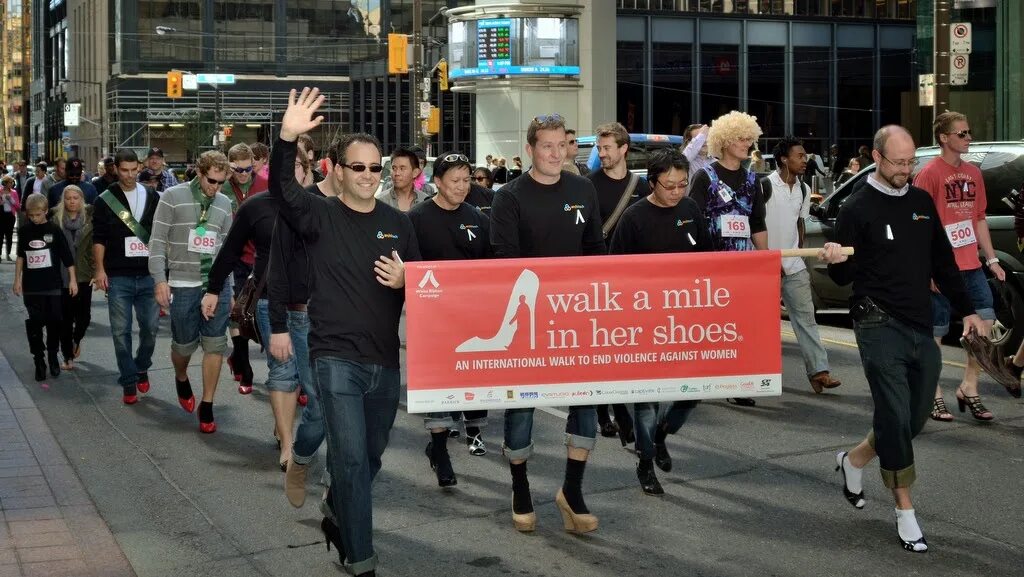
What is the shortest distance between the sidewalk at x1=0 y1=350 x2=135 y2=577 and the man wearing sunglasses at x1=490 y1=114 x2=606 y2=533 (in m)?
1.88

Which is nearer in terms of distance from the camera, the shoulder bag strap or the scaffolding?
the shoulder bag strap

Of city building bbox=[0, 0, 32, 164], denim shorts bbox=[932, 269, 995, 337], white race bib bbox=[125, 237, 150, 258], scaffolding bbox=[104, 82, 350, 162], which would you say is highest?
city building bbox=[0, 0, 32, 164]

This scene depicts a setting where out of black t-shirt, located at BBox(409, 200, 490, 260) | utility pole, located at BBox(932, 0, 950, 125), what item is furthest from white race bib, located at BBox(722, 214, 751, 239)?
utility pole, located at BBox(932, 0, 950, 125)

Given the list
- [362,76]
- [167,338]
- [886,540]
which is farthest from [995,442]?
[362,76]

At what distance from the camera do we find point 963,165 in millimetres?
9375

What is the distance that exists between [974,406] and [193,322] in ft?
17.9

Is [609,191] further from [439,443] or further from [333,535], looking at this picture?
[333,535]

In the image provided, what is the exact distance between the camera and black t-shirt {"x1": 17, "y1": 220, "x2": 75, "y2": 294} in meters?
12.2

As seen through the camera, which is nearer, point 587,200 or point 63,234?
point 587,200

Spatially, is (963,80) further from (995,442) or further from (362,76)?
(362,76)

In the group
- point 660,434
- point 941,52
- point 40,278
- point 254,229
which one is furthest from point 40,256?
point 941,52

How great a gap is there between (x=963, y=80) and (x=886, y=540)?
1225 cm

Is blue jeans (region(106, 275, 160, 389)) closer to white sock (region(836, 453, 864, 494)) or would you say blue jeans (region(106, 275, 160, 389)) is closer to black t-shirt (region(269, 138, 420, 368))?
black t-shirt (region(269, 138, 420, 368))

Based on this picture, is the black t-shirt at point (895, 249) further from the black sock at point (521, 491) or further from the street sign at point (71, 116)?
the street sign at point (71, 116)
